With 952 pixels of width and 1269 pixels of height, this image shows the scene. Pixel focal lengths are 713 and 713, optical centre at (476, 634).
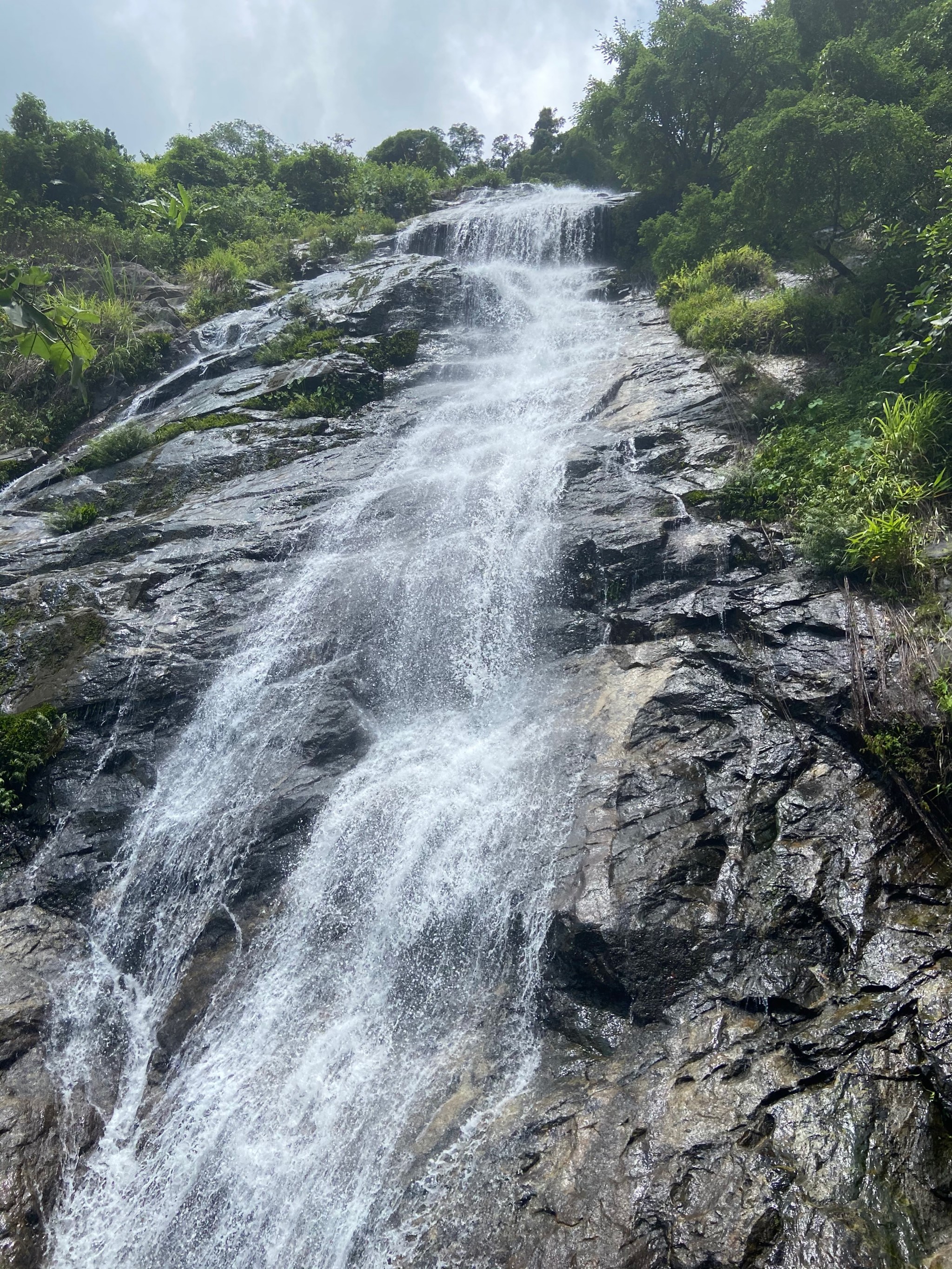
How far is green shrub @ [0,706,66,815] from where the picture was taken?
8523 millimetres

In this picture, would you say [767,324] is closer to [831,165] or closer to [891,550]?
[831,165]

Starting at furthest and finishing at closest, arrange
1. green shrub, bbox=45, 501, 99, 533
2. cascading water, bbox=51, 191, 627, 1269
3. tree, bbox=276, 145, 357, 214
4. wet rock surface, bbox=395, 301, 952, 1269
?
tree, bbox=276, 145, 357, 214
green shrub, bbox=45, 501, 99, 533
cascading water, bbox=51, 191, 627, 1269
wet rock surface, bbox=395, 301, 952, 1269

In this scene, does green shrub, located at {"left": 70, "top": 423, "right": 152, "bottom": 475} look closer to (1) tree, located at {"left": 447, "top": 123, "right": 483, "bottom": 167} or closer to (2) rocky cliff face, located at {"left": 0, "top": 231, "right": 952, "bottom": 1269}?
(2) rocky cliff face, located at {"left": 0, "top": 231, "right": 952, "bottom": 1269}

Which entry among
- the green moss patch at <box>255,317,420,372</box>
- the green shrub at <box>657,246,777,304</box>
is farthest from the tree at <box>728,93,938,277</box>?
the green moss patch at <box>255,317,420,372</box>

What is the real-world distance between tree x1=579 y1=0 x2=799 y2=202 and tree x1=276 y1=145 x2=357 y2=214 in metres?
11.6

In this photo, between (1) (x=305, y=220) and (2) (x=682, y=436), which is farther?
(1) (x=305, y=220)

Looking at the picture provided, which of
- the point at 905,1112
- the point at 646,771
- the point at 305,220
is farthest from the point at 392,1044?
the point at 305,220

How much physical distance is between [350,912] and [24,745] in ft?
15.7

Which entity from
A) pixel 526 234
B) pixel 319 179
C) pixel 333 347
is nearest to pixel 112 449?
pixel 333 347

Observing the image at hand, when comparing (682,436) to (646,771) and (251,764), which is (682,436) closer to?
(646,771)

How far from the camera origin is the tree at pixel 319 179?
94.9ft

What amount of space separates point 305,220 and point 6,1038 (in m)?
28.4

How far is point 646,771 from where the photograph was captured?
718 cm

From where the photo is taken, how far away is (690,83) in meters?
19.4
